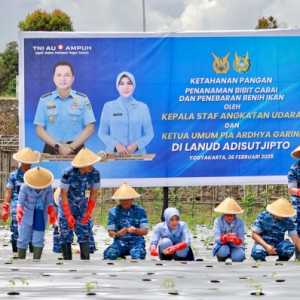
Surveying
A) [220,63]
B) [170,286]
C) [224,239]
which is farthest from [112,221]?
[220,63]

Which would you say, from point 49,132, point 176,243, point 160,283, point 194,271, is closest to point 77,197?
point 176,243

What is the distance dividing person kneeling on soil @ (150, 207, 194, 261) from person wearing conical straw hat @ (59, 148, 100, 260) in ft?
2.14

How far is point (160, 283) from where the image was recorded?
529 cm

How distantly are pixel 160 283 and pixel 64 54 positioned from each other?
5986 mm

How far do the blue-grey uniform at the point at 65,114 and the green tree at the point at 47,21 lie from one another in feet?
117

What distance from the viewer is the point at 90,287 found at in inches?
196

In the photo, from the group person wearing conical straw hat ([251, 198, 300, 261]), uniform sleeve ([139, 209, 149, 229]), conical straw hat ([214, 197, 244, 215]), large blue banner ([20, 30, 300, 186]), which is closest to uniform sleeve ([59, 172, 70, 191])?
uniform sleeve ([139, 209, 149, 229])

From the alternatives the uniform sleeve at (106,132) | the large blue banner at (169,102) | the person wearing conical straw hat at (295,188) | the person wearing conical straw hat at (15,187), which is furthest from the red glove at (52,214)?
the uniform sleeve at (106,132)

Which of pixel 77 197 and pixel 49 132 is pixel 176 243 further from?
pixel 49 132

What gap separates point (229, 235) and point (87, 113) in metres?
3.85

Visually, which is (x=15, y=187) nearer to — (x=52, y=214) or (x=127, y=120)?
(x=52, y=214)

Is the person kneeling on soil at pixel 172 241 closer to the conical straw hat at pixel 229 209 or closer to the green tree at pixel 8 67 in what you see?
the conical straw hat at pixel 229 209

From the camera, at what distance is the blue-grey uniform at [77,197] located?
7.55 m

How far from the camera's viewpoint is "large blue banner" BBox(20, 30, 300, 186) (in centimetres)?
1079
